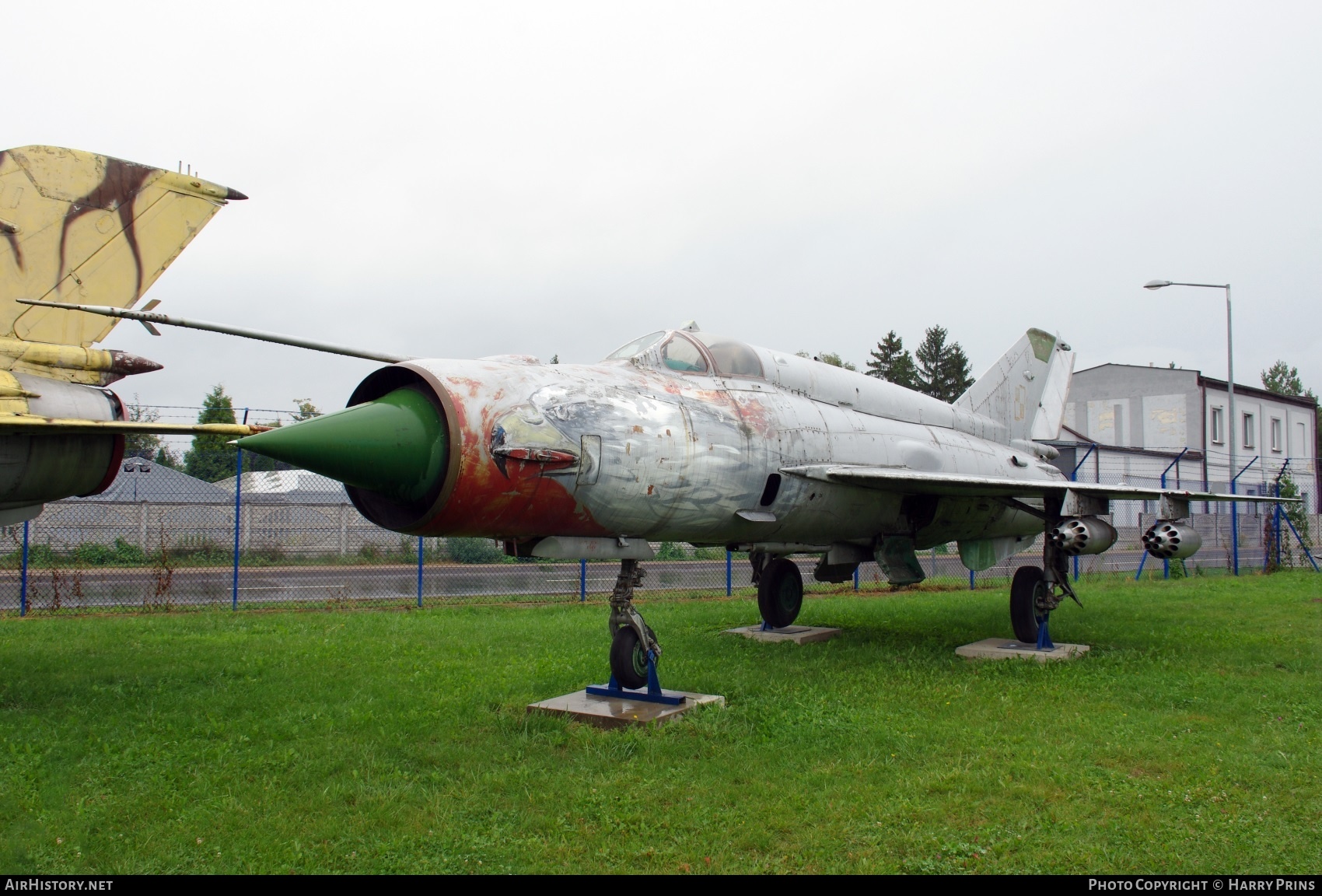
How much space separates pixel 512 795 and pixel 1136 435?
39.8 meters

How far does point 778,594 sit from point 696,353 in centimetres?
446

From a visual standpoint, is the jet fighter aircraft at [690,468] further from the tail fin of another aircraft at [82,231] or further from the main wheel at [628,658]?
the tail fin of another aircraft at [82,231]

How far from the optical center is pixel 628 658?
654 cm

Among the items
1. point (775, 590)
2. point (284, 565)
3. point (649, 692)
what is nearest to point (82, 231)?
point (649, 692)

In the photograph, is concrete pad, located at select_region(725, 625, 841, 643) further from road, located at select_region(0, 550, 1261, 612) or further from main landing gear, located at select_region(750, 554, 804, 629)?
road, located at select_region(0, 550, 1261, 612)

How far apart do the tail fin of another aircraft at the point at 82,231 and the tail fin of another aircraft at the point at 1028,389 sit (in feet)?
31.3

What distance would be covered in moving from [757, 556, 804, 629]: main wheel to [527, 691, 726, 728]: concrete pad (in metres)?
3.98

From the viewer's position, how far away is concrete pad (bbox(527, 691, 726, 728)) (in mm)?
6219

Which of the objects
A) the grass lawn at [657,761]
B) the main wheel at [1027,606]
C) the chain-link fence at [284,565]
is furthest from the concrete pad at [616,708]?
the chain-link fence at [284,565]

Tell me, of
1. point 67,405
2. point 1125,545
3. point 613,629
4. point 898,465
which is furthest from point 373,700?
point 1125,545

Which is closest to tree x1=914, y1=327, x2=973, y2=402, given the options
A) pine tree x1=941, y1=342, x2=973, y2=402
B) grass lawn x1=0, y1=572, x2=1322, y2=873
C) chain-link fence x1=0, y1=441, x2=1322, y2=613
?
pine tree x1=941, y1=342, x2=973, y2=402

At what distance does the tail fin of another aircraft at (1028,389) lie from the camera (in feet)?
41.6

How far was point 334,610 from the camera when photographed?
1298 centimetres

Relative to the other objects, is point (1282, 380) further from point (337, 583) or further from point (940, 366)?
point (337, 583)
